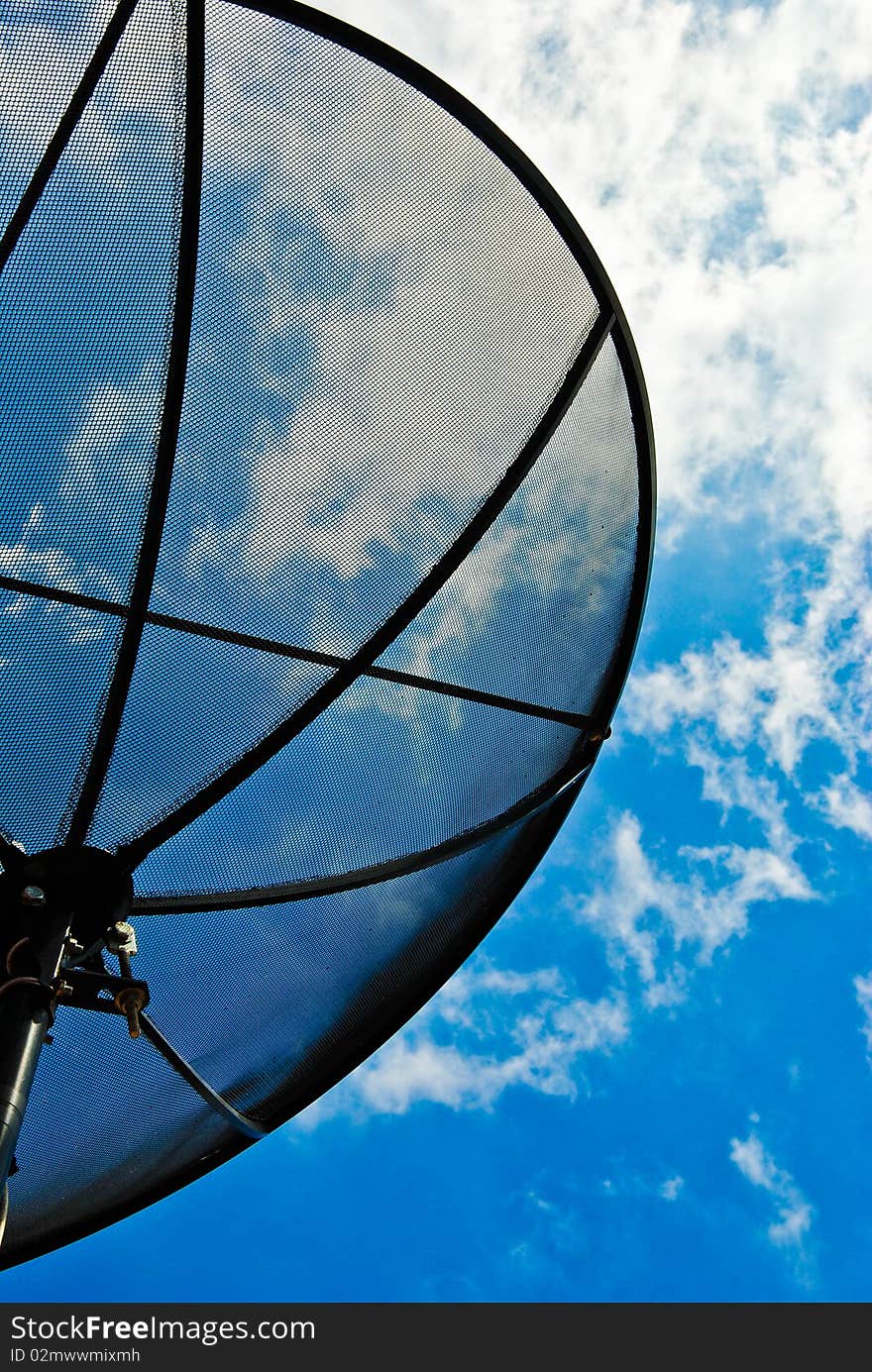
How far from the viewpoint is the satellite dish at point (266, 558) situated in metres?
6.38

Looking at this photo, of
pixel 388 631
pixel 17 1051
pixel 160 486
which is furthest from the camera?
pixel 388 631

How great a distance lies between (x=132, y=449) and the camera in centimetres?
691

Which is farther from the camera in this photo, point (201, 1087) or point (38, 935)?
point (201, 1087)

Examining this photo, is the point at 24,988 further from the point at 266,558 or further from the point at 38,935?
the point at 266,558

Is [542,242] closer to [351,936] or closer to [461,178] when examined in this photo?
[461,178]

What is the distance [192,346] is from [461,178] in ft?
6.43

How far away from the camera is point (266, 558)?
722 centimetres

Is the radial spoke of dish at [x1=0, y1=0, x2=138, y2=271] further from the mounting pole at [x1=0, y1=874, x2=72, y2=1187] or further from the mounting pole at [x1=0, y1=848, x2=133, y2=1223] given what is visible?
the mounting pole at [x1=0, y1=874, x2=72, y2=1187]

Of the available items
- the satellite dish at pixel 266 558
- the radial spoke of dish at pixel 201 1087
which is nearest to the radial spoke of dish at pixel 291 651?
the satellite dish at pixel 266 558

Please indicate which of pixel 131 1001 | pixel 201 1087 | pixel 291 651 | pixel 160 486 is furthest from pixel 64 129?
pixel 201 1087

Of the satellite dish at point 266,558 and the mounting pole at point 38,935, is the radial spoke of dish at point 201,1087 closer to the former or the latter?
the satellite dish at point 266,558

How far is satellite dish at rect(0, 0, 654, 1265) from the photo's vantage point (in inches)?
251

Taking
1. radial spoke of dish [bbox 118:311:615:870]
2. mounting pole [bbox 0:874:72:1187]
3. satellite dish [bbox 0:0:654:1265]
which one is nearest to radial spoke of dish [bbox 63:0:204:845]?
satellite dish [bbox 0:0:654:1265]

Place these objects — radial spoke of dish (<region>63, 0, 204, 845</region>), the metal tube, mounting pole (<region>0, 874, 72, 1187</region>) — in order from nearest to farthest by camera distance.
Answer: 1. the metal tube
2. mounting pole (<region>0, 874, 72, 1187</region>)
3. radial spoke of dish (<region>63, 0, 204, 845</region>)
